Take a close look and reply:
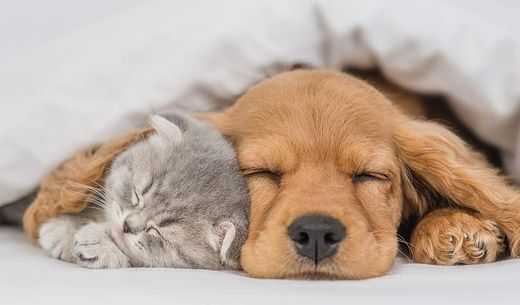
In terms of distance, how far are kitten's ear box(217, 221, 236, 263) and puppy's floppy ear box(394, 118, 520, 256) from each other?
560mm

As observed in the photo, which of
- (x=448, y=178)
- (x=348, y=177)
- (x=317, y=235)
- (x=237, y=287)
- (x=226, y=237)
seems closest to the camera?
(x=237, y=287)

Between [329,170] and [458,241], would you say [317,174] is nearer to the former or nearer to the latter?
[329,170]

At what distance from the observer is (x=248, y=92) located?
2141 mm

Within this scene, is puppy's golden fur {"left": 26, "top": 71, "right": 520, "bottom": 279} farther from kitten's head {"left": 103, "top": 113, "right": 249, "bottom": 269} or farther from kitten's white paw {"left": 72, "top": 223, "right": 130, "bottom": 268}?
kitten's white paw {"left": 72, "top": 223, "right": 130, "bottom": 268}

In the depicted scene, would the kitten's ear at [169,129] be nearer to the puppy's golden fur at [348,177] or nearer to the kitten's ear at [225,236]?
the puppy's golden fur at [348,177]

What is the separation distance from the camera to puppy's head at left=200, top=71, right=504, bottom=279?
1667 millimetres

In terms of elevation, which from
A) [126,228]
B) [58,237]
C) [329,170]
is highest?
[329,170]

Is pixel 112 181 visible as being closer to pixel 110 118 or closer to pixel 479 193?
pixel 110 118

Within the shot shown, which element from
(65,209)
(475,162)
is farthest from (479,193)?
(65,209)

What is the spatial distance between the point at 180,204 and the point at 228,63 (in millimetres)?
622

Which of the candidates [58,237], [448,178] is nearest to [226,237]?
[58,237]

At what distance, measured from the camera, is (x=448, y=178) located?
2.01m

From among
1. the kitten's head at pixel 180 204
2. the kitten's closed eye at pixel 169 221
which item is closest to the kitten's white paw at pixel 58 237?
the kitten's head at pixel 180 204

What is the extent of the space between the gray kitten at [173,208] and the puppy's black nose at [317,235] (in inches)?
7.0
